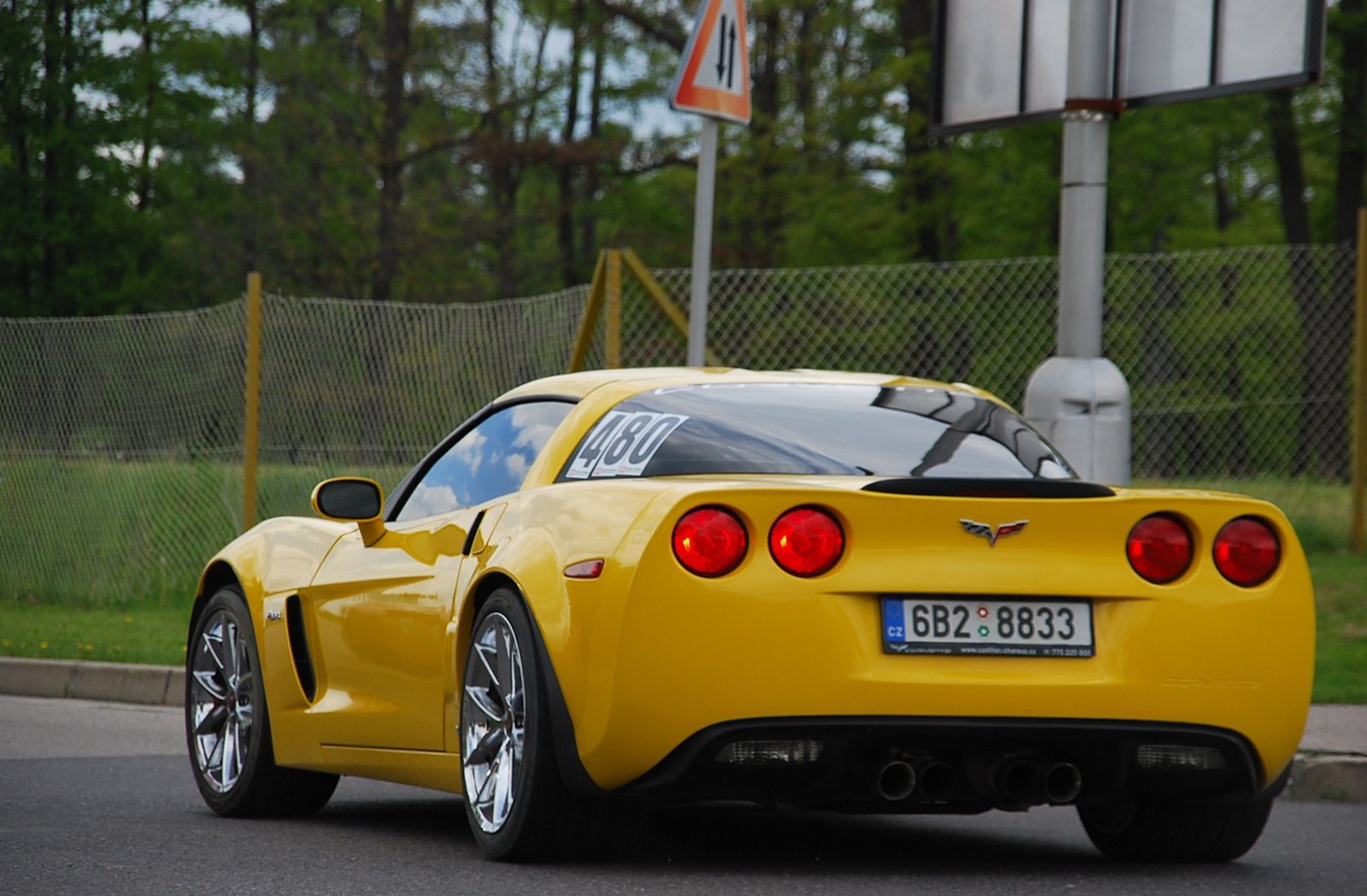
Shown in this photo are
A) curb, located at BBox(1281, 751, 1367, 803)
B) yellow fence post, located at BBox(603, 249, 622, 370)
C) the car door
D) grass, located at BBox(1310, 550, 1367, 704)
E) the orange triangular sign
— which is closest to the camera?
the car door

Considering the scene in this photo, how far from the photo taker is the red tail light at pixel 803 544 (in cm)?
432

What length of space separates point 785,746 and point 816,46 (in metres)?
30.8

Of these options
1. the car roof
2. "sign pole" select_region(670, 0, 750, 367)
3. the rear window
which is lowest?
the rear window

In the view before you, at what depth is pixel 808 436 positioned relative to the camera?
200 inches

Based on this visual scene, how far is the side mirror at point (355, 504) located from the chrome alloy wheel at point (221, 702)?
2.41 feet

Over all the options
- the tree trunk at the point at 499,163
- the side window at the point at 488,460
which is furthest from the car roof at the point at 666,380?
the tree trunk at the point at 499,163

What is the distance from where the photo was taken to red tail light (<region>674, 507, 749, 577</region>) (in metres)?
4.31

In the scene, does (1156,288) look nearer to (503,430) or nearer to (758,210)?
(503,430)

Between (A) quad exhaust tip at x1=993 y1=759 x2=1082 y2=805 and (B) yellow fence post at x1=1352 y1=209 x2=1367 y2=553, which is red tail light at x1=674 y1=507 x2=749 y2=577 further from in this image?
(B) yellow fence post at x1=1352 y1=209 x2=1367 y2=553

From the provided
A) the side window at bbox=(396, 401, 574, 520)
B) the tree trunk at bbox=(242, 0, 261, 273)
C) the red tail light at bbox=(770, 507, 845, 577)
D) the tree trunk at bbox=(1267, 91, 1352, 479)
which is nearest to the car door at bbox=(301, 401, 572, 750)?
the side window at bbox=(396, 401, 574, 520)

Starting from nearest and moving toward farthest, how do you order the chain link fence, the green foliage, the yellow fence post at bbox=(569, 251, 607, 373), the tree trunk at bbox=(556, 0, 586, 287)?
1. the yellow fence post at bbox=(569, 251, 607, 373)
2. the chain link fence
3. the green foliage
4. the tree trunk at bbox=(556, 0, 586, 287)

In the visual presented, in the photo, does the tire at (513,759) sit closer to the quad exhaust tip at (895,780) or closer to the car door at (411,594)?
the car door at (411,594)

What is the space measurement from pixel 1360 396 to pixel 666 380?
736cm

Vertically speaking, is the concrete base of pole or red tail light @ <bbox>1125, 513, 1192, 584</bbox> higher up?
the concrete base of pole
